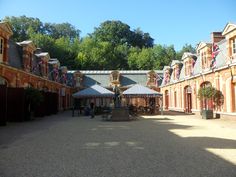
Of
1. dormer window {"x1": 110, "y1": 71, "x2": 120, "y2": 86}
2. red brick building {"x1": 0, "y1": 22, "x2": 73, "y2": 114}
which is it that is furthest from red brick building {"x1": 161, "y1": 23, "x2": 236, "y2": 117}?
red brick building {"x1": 0, "y1": 22, "x2": 73, "y2": 114}

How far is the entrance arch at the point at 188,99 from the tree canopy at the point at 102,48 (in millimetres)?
25616

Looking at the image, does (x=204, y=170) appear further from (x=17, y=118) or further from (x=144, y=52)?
(x=144, y=52)

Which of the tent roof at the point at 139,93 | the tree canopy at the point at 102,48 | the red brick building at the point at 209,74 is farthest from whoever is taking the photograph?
the tree canopy at the point at 102,48

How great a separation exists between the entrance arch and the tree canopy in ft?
84.0

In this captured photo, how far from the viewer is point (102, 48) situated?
58.4 m

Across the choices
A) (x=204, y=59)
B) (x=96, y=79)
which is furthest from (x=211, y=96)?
(x=96, y=79)

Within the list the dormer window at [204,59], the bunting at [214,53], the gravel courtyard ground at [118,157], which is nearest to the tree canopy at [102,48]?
the dormer window at [204,59]

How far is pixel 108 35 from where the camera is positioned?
219 ft

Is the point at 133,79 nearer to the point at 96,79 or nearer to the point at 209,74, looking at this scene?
the point at 96,79

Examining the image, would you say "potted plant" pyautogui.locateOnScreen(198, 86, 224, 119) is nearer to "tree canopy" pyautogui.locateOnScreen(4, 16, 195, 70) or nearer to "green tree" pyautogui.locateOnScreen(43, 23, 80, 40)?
"tree canopy" pyautogui.locateOnScreen(4, 16, 195, 70)

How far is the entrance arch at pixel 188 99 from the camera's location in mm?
32081

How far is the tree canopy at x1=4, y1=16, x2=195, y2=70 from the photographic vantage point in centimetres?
5650

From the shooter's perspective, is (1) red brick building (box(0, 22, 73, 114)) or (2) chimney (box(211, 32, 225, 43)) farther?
(2) chimney (box(211, 32, 225, 43))

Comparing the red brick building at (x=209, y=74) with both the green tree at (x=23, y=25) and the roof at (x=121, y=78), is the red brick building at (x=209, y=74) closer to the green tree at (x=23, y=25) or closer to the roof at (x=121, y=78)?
the roof at (x=121, y=78)
